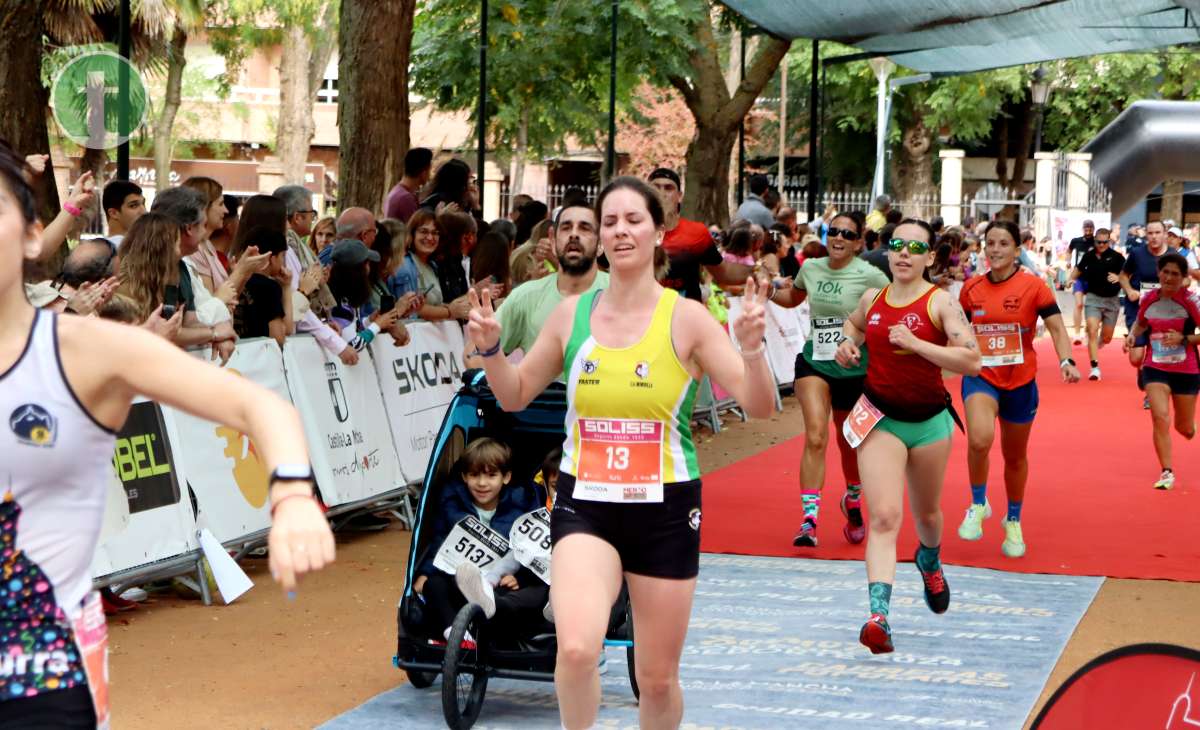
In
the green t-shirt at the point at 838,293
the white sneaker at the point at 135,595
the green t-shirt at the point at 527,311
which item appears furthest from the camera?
the green t-shirt at the point at 838,293

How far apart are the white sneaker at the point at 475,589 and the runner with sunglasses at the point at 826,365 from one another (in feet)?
13.6

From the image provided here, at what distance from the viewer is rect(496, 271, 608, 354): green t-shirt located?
7.27 meters

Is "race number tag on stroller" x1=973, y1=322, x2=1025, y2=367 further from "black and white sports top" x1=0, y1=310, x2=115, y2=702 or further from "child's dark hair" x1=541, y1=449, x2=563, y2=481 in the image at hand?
"black and white sports top" x1=0, y1=310, x2=115, y2=702

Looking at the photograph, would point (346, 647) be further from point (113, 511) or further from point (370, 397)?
point (370, 397)

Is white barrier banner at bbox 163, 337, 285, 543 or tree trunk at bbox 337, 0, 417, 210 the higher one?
tree trunk at bbox 337, 0, 417, 210

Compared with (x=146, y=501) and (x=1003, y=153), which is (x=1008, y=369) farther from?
(x=1003, y=153)

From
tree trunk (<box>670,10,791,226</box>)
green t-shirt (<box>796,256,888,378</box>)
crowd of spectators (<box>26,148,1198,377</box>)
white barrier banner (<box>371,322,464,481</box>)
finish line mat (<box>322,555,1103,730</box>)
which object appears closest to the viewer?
finish line mat (<box>322,555,1103,730</box>)

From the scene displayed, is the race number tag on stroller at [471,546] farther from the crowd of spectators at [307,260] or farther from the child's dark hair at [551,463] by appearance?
the crowd of spectators at [307,260]

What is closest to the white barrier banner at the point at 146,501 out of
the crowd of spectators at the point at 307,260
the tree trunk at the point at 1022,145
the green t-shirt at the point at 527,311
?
the crowd of spectators at the point at 307,260

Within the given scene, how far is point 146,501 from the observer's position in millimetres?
8305

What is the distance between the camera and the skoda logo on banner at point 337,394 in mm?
10234

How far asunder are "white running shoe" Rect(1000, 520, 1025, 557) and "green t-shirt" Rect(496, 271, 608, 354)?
13.9 feet

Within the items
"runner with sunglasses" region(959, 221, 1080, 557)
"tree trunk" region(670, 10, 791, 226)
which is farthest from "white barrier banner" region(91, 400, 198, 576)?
"tree trunk" region(670, 10, 791, 226)

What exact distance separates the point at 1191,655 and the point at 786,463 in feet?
37.9
